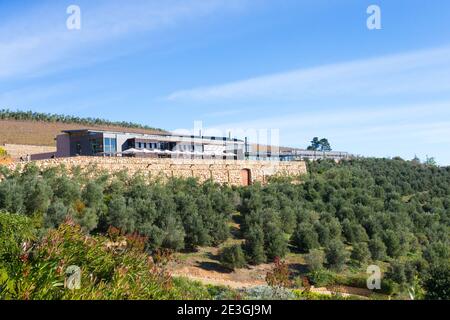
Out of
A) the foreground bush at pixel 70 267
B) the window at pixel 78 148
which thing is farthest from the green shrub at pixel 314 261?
the window at pixel 78 148

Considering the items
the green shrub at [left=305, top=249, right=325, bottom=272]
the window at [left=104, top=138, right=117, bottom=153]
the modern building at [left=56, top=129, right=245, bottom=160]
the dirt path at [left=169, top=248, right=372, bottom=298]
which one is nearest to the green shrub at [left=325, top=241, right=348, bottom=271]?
the green shrub at [left=305, top=249, right=325, bottom=272]

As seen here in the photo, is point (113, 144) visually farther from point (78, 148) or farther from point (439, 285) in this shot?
point (439, 285)

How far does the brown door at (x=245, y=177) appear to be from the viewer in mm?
40244

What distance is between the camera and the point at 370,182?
43.1 metres

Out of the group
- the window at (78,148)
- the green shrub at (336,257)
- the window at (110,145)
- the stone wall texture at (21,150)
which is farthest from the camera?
the stone wall texture at (21,150)

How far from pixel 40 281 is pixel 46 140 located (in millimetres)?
52511

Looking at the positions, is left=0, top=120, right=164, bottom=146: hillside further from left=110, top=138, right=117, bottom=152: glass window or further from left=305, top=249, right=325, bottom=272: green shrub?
left=305, top=249, right=325, bottom=272: green shrub

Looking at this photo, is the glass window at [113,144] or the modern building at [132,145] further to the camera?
the glass window at [113,144]

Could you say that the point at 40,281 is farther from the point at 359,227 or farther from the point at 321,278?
the point at 359,227

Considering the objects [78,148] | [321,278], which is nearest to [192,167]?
[78,148]

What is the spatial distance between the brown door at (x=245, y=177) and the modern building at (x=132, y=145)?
2958 mm

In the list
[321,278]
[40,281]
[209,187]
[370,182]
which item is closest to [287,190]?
[209,187]

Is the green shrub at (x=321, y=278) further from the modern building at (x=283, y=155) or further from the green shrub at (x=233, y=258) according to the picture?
the modern building at (x=283, y=155)

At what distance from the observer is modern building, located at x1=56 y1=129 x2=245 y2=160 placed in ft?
114
